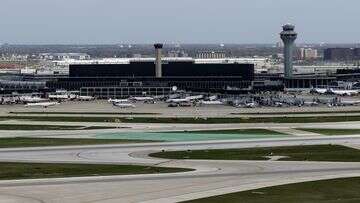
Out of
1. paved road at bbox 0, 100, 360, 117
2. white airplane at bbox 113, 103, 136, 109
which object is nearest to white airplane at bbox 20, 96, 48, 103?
paved road at bbox 0, 100, 360, 117

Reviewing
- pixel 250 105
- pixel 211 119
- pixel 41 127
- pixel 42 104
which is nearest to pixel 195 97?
pixel 250 105

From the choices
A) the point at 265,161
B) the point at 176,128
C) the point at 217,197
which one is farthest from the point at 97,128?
the point at 217,197

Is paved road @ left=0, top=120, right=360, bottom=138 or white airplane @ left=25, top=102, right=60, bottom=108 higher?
paved road @ left=0, top=120, right=360, bottom=138

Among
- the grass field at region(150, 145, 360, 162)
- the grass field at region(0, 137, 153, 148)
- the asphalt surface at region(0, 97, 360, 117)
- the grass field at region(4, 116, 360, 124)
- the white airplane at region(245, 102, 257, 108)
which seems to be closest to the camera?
the grass field at region(150, 145, 360, 162)

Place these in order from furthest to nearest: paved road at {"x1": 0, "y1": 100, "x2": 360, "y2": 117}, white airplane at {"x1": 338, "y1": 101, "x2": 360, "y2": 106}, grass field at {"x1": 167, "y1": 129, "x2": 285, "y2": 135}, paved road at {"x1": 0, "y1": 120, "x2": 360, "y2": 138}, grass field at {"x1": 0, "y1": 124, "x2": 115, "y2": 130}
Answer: white airplane at {"x1": 338, "y1": 101, "x2": 360, "y2": 106}
paved road at {"x1": 0, "y1": 100, "x2": 360, "y2": 117}
grass field at {"x1": 0, "y1": 124, "x2": 115, "y2": 130}
paved road at {"x1": 0, "y1": 120, "x2": 360, "y2": 138}
grass field at {"x1": 167, "y1": 129, "x2": 285, "y2": 135}

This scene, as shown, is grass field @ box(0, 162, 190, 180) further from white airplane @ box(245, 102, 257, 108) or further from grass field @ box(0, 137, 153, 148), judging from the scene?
white airplane @ box(245, 102, 257, 108)

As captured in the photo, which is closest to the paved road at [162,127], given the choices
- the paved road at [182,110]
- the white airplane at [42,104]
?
the paved road at [182,110]

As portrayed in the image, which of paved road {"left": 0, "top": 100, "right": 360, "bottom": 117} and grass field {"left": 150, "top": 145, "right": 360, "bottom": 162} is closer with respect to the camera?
grass field {"left": 150, "top": 145, "right": 360, "bottom": 162}
